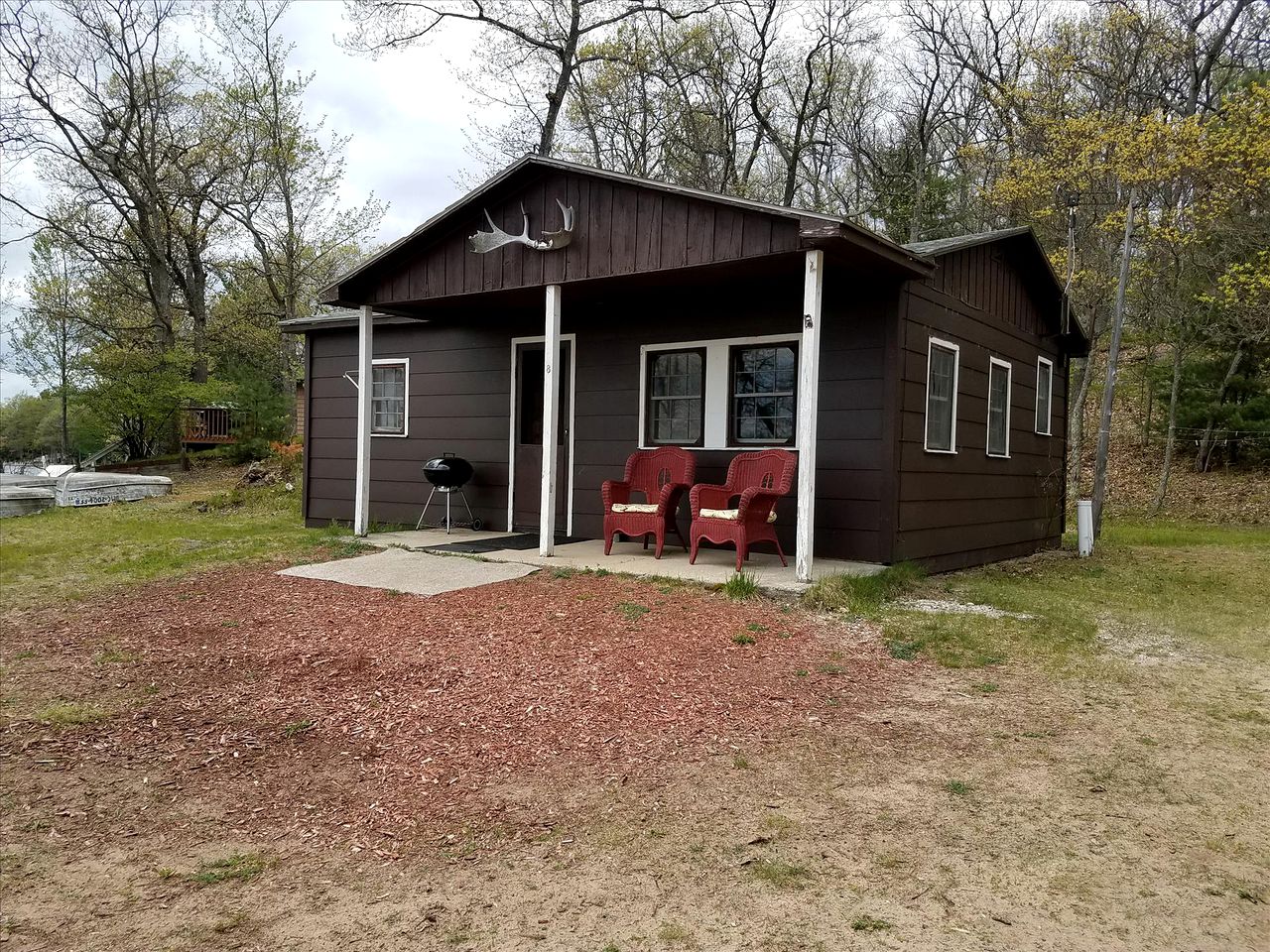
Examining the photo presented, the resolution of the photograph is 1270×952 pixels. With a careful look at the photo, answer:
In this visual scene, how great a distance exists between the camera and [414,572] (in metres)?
6.53

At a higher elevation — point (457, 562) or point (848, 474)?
point (848, 474)

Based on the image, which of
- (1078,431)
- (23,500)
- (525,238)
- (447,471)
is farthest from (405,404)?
(1078,431)

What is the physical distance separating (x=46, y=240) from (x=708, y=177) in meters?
15.5

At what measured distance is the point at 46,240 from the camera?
2033 cm

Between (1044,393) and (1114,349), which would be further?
(1044,393)

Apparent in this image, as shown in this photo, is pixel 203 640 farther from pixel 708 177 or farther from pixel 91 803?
pixel 708 177

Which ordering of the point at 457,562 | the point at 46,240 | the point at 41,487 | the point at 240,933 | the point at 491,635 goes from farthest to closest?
the point at 46,240 < the point at 41,487 < the point at 457,562 < the point at 491,635 < the point at 240,933

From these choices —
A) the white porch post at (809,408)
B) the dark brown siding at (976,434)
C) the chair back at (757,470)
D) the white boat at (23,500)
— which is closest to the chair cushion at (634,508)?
the chair back at (757,470)

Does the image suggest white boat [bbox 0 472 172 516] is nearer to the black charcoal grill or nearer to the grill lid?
the black charcoal grill

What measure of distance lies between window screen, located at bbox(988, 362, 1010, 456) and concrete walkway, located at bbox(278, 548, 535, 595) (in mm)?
5057

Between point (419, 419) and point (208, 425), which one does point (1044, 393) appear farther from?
point (208, 425)

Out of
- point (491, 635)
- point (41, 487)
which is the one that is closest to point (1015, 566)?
point (491, 635)

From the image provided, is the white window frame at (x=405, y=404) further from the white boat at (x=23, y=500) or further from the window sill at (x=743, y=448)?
the white boat at (x=23, y=500)

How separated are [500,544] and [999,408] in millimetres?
5302
